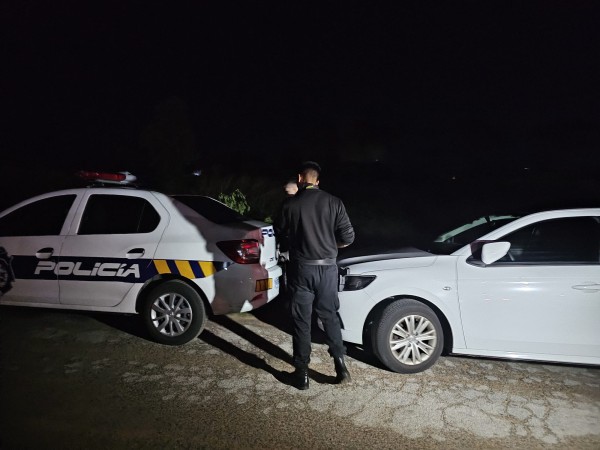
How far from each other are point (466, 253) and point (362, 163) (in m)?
25.4

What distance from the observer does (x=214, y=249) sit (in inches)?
163

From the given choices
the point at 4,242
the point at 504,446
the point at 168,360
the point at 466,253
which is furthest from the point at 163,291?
the point at 504,446

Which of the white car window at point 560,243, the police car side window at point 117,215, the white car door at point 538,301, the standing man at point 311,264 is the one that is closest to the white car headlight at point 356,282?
the standing man at point 311,264

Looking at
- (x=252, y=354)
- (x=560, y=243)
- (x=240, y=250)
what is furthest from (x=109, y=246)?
(x=560, y=243)

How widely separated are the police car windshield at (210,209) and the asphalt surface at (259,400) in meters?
1.33

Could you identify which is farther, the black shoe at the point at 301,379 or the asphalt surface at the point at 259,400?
the black shoe at the point at 301,379

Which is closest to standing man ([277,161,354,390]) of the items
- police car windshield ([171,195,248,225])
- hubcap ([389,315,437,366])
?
hubcap ([389,315,437,366])

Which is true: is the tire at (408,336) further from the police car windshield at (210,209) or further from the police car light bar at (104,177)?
the police car light bar at (104,177)

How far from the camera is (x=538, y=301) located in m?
3.46

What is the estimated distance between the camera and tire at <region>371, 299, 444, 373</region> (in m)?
3.67

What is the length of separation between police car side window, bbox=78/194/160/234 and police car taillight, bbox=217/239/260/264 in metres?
0.81

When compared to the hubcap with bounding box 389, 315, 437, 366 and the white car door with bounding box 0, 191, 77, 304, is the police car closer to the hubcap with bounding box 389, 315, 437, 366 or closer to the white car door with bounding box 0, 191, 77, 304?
the white car door with bounding box 0, 191, 77, 304

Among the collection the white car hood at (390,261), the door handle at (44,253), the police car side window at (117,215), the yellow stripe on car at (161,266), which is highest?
the police car side window at (117,215)

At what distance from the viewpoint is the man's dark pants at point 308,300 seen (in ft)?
11.1
